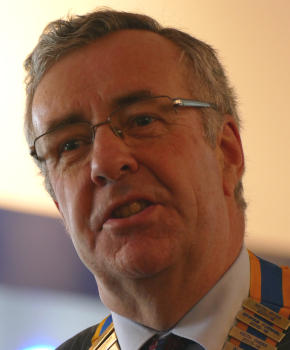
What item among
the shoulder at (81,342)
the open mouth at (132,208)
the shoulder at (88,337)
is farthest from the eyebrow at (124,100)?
the shoulder at (81,342)

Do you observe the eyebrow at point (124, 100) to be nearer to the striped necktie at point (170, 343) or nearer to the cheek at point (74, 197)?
the cheek at point (74, 197)

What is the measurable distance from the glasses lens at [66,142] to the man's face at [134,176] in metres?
0.03

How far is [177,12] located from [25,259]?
3.80ft

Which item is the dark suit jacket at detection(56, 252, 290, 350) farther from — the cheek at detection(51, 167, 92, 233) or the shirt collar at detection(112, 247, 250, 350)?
the cheek at detection(51, 167, 92, 233)

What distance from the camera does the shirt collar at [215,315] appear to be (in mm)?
1153

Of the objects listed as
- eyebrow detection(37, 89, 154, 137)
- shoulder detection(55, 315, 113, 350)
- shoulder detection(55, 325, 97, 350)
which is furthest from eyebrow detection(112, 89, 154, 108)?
shoulder detection(55, 325, 97, 350)

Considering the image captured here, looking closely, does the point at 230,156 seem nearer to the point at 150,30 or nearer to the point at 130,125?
the point at 130,125

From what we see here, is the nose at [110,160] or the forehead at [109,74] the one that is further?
the forehead at [109,74]

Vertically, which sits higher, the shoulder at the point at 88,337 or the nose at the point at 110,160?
the nose at the point at 110,160

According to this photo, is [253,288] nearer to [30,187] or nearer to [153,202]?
[153,202]

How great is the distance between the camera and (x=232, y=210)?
130cm

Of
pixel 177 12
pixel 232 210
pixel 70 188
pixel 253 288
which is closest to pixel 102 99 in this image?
pixel 70 188

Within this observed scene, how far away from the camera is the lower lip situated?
1106mm

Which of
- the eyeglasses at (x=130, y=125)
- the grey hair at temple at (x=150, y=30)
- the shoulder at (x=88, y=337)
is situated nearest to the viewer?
the eyeglasses at (x=130, y=125)
